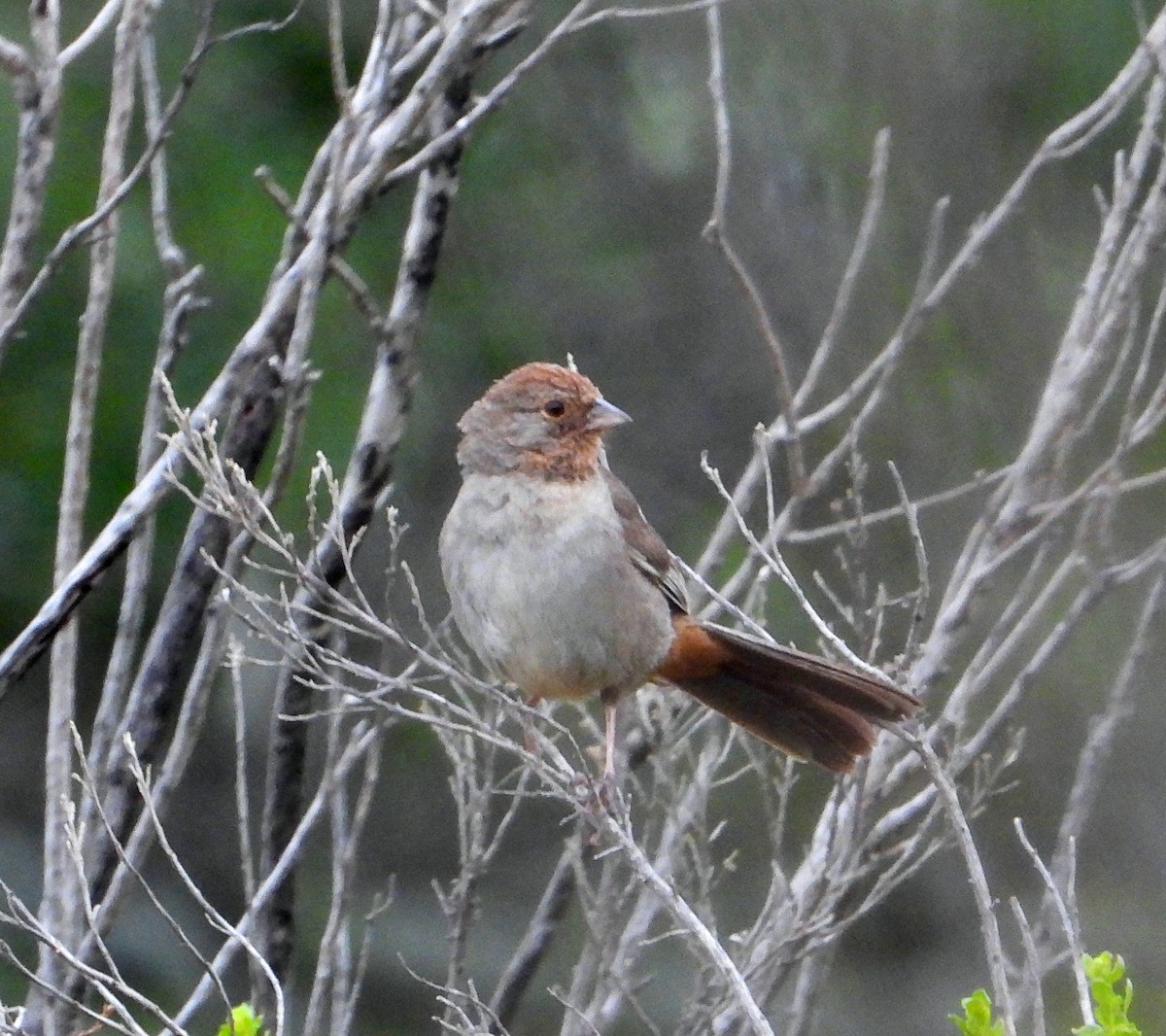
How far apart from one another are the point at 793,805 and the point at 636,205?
2.86 meters

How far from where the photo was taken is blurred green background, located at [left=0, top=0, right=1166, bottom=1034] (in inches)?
294

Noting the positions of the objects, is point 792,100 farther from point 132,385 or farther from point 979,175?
point 132,385

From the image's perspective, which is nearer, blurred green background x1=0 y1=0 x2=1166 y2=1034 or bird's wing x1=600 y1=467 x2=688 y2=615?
bird's wing x1=600 y1=467 x2=688 y2=615

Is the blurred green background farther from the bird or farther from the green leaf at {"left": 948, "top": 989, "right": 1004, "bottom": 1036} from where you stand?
the green leaf at {"left": 948, "top": 989, "right": 1004, "bottom": 1036}

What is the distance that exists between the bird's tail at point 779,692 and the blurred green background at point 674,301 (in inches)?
105

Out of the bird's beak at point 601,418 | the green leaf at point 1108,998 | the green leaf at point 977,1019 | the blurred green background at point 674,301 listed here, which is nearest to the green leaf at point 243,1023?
the green leaf at point 977,1019

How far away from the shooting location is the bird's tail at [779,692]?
4664 mm

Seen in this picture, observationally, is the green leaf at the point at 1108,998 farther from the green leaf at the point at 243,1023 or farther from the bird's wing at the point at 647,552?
the bird's wing at the point at 647,552

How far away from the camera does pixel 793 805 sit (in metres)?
8.80

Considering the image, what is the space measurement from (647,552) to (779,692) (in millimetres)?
494

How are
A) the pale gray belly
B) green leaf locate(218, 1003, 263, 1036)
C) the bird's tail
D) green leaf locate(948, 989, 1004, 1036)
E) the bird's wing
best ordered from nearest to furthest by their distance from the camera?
green leaf locate(948, 989, 1004, 1036) → green leaf locate(218, 1003, 263, 1036) → the pale gray belly → the bird's tail → the bird's wing

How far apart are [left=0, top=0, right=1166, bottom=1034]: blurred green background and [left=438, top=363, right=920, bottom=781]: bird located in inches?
104

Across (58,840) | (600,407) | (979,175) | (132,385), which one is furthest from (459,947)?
(979,175)

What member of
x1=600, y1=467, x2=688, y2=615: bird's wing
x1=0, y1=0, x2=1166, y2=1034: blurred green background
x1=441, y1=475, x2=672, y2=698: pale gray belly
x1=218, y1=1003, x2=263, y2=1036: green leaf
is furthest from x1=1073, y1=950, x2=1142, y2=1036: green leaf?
x1=0, y1=0, x2=1166, y2=1034: blurred green background
